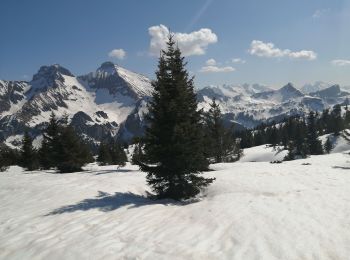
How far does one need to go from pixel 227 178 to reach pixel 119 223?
400 inches

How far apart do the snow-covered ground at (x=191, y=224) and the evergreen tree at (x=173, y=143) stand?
4.47 feet

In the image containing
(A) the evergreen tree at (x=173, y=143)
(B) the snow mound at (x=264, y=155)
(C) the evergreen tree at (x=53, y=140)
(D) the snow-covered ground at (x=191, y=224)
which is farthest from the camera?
(B) the snow mound at (x=264, y=155)

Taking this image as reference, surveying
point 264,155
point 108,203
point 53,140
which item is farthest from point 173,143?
point 264,155

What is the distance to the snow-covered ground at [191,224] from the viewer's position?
30.9ft

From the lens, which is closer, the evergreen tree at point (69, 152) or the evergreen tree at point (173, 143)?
the evergreen tree at point (173, 143)

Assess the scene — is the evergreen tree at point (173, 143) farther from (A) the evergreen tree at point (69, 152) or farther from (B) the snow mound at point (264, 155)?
(B) the snow mound at point (264, 155)

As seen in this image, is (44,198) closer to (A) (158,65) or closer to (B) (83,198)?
(B) (83,198)

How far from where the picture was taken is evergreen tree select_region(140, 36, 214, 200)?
17219 mm

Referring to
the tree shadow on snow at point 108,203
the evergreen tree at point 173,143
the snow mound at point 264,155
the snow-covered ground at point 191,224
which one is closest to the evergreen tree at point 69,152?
the snow-covered ground at point 191,224

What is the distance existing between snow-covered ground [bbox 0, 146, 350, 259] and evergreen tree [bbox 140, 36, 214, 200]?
1.36m

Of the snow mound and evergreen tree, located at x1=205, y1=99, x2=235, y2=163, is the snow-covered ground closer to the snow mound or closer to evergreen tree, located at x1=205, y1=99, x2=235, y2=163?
evergreen tree, located at x1=205, y1=99, x2=235, y2=163

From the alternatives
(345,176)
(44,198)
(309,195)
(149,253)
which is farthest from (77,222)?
(345,176)

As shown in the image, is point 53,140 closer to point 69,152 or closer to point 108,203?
point 69,152

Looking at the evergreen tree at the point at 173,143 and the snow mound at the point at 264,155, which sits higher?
the evergreen tree at the point at 173,143
